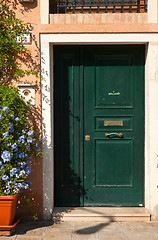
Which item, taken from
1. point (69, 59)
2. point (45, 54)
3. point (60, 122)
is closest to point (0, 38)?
point (45, 54)

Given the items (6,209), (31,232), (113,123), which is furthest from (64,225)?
(113,123)

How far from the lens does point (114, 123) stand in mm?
5336

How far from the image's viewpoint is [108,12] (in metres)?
5.43

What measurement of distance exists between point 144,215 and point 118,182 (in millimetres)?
632

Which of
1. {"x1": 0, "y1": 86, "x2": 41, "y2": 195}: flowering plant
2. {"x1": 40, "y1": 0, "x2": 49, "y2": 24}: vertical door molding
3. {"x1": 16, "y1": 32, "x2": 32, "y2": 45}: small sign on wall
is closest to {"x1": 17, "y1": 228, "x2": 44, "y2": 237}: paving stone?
{"x1": 0, "y1": 86, "x2": 41, "y2": 195}: flowering plant

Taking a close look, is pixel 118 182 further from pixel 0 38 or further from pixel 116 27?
pixel 0 38

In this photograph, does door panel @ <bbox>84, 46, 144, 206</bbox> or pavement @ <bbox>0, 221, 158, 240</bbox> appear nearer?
pavement @ <bbox>0, 221, 158, 240</bbox>

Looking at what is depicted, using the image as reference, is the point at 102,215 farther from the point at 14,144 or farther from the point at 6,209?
the point at 14,144

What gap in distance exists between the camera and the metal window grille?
5.21 metres

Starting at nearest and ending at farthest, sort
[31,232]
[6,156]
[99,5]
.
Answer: [6,156]
[31,232]
[99,5]

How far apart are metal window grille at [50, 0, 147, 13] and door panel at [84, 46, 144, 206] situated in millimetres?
575

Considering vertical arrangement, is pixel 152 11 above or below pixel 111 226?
above

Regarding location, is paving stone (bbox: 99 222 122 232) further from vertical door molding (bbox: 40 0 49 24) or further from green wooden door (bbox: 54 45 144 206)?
vertical door molding (bbox: 40 0 49 24)

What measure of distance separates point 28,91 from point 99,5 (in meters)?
1.69
